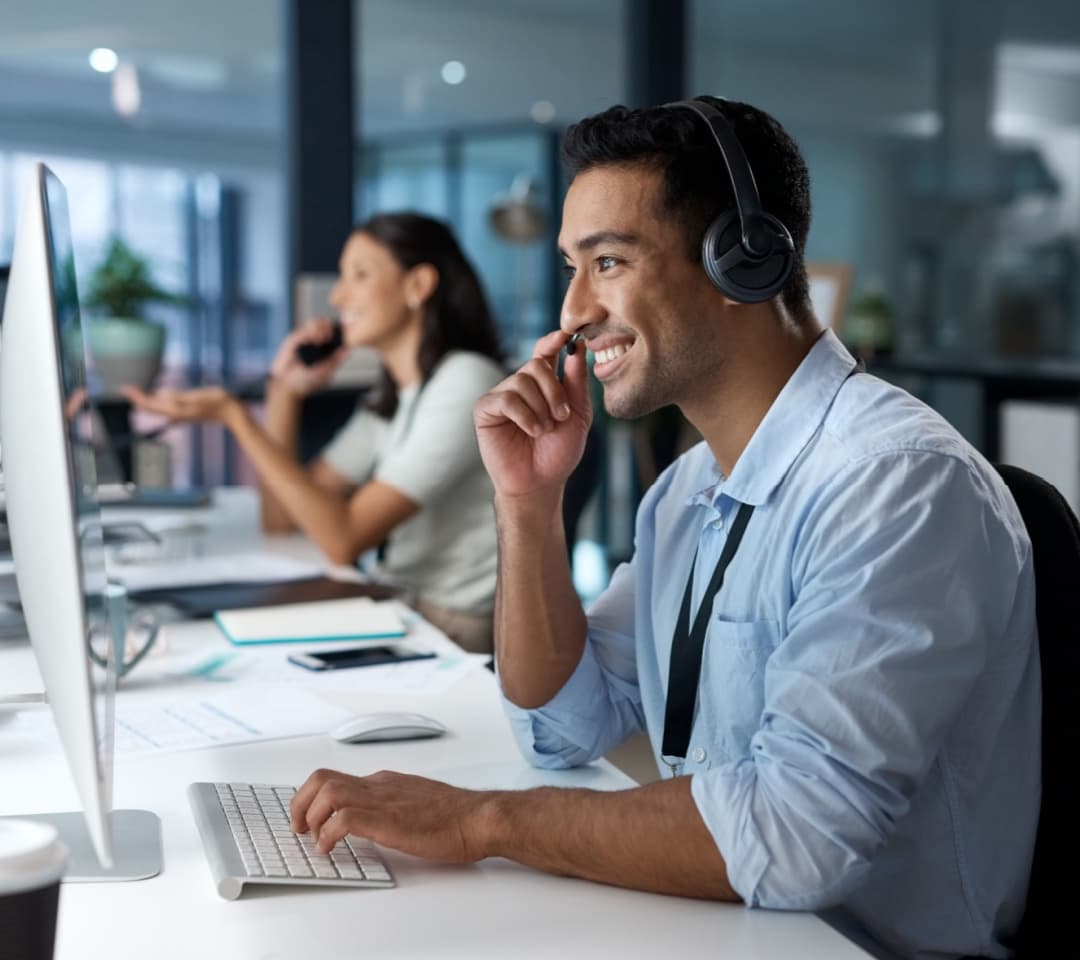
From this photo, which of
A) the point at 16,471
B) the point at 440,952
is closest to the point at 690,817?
the point at 440,952

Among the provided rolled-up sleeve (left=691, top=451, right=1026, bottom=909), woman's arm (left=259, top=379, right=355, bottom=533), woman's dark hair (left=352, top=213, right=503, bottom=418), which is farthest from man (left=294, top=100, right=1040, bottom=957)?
woman's arm (left=259, top=379, right=355, bottom=533)

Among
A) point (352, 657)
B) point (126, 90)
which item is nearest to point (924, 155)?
point (352, 657)

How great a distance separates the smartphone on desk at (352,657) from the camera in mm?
1742

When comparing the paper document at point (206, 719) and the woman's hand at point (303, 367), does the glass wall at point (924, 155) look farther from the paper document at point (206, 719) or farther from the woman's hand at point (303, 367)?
the paper document at point (206, 719)

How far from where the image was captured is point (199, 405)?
279 cm

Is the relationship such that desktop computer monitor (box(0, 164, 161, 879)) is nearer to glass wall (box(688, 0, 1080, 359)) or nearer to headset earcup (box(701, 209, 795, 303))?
headset earcup (box(701, 209, 795, 303))

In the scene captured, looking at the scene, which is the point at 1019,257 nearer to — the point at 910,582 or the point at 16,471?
the point at 910,582

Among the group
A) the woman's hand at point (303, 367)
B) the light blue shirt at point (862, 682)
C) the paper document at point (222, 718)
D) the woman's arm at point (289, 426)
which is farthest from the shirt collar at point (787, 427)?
the woman's hand at point (303, 367)

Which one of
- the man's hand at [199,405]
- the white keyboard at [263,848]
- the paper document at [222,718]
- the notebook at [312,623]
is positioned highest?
the man's hand at [199,405]

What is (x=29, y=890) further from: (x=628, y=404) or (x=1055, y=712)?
(x=1055, y=712)

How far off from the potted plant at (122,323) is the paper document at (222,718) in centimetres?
187

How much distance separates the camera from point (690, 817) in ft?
3.37

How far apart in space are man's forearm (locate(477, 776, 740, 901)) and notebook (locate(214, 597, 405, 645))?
85cm

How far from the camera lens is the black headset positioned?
1232 mm
